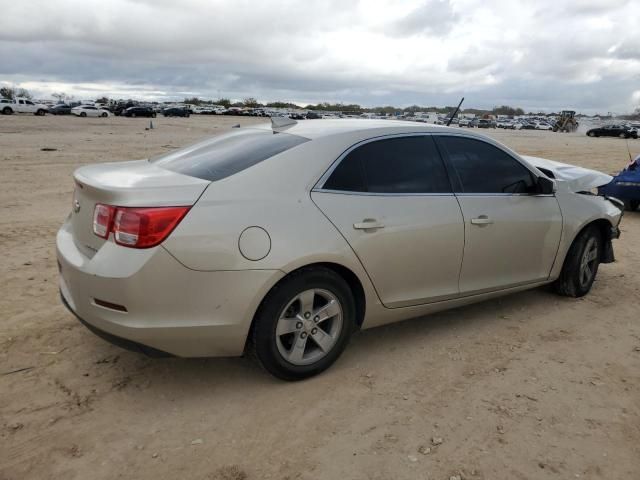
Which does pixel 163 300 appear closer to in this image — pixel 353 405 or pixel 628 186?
pixel 353 405

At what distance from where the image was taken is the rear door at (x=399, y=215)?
3.57 meters

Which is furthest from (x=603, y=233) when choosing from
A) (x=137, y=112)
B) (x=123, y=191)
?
(x=137, y=112)

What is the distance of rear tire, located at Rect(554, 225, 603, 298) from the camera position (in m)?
5.07

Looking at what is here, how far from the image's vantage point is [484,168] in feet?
14.5

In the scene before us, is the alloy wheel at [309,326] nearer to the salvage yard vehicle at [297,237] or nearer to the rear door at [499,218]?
the salvage yard vehicle at [297,237]

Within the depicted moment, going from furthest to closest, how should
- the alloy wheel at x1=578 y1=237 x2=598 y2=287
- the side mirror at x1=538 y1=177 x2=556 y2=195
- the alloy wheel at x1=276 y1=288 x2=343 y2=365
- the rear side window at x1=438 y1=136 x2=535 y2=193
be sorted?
the alloy wheel at x1=578 y1=237 x2=598 y2=287 < the side mirror at x1=538 y1=177 x2=556 y2=195 < the rear side window at x1=438 y1=136 x2=535 y2=193 < the alloy wheel at x1=276 y1=288 x2=343 y2=365

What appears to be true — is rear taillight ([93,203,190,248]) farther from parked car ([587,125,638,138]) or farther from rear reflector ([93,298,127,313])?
parked car ([587,125,638,138])

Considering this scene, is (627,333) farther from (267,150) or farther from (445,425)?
(267,150)

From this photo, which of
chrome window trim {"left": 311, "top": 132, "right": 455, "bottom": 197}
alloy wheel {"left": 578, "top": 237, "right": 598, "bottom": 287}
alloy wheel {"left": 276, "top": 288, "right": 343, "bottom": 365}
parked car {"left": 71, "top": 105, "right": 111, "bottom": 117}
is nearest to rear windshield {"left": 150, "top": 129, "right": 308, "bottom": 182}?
chrome window trim {"left": 311, "top": 132, "right": 455, "bottom": 197}

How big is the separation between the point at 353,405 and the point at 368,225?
1102 millimetres

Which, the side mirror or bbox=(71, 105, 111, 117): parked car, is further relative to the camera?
bbox=(71, 105, 111, 117): parked car

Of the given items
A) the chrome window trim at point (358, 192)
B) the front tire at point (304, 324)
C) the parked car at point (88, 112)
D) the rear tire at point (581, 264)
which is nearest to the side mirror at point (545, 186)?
the rear tire at point (581, 264)

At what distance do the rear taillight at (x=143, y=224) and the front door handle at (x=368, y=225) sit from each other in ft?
3.53

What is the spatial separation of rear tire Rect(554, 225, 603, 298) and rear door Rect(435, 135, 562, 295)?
1.16 ft
